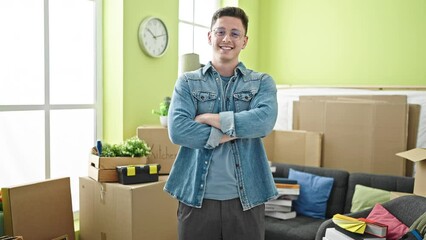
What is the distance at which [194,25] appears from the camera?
4035mm

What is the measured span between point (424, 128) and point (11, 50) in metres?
3.10

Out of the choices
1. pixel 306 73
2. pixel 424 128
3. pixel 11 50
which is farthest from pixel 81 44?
pixel 424 128

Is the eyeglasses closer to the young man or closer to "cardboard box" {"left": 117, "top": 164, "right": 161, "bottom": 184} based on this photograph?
the young man

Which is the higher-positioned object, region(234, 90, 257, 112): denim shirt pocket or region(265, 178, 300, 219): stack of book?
region(234, 90, 257, 112): denim shirt pocket

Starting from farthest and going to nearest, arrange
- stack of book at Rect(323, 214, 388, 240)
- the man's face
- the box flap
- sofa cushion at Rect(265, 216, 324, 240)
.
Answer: sofa cushion at Rect(265, 216, 324, 240)
the box flap
stack of book at Rect(323, 214, 388, 240)
the man's face

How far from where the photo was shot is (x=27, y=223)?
230cm

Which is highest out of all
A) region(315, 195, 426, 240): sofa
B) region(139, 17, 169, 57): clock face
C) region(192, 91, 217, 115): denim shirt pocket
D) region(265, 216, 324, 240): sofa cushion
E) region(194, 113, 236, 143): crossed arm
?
region(139, 17, 169, 57): clock face

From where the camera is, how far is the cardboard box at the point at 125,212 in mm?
2555

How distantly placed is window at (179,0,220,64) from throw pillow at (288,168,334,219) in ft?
5.30

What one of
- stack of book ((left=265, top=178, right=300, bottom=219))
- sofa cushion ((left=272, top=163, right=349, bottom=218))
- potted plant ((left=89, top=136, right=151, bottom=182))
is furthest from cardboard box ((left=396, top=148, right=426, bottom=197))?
potted plant ((left=89, top=136, right=151, bottom=182))

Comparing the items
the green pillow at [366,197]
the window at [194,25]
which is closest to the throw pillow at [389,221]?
the green pillow at [366,197]

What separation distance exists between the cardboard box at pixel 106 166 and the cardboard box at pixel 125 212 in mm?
53

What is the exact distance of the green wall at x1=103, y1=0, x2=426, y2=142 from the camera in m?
3.13

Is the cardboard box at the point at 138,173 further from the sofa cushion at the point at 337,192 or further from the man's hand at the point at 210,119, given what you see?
the sofa cushion at the point at 337,192
